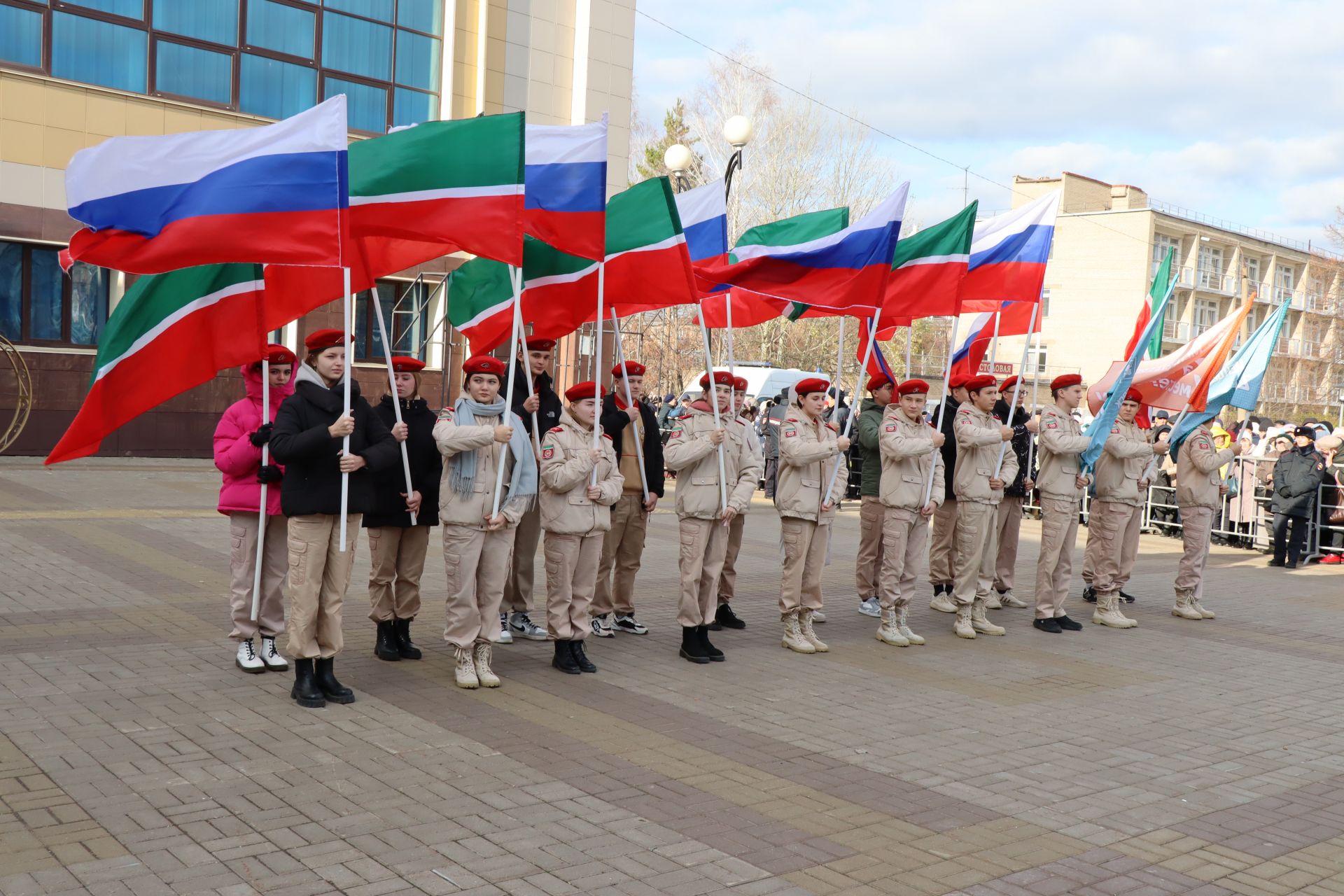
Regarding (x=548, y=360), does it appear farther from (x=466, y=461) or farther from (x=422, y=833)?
(x=422, y=833)

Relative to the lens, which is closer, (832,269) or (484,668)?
(484,668)

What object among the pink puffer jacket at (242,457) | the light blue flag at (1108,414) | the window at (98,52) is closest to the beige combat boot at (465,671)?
the pink puffer jacket at (242,457)

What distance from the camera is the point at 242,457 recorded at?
7234 mm

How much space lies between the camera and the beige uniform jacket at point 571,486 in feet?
25.4

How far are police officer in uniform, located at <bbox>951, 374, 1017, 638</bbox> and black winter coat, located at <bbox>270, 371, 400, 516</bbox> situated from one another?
499 cm

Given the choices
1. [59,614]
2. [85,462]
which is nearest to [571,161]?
[59,614]

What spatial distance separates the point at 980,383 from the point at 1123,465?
6.26 feet

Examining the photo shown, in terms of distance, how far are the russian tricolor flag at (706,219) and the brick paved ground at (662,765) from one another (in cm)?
323

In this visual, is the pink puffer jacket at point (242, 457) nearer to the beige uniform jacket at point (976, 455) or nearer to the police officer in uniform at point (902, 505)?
the police officer in uniform at point (902, 505)

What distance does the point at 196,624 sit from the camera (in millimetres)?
8656

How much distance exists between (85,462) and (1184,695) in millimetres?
18378

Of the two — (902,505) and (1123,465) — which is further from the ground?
(1123,465)

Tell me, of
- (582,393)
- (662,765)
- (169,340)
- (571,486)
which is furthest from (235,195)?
(662,765)

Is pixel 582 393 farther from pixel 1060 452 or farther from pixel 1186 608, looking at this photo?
pixel 1186 608
